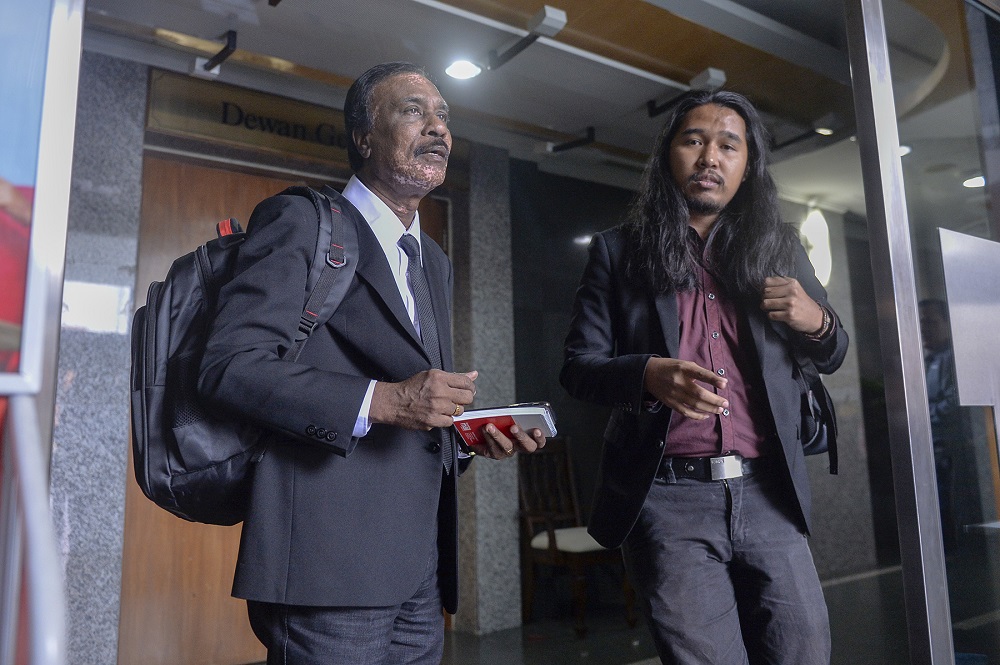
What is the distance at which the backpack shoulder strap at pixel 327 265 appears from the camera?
1.17 metres

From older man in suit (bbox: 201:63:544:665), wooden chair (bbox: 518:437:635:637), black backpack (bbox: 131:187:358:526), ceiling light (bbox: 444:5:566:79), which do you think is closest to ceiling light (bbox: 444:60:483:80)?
ceiling light (bbox: 444:5:566:79)

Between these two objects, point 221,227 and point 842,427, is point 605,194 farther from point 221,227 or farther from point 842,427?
point 221,227

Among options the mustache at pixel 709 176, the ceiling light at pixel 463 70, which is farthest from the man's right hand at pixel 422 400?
the ceiling light at pixel 463 70

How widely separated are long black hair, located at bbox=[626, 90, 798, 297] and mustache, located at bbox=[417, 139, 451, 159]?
18.0 inches

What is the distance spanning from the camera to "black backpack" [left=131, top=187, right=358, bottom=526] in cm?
109

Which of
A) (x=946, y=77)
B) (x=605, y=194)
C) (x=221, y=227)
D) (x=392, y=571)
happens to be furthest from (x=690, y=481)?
(x=605, y=194)

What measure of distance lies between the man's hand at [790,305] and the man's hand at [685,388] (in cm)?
24

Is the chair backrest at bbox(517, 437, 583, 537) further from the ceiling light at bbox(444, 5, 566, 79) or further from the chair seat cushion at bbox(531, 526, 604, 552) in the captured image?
the ceiling light at bbox(444, 5, 566, 79)

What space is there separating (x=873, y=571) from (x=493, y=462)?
3021 millimetres

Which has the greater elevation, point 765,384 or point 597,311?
point 597,311

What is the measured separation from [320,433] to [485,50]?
257 centimetres

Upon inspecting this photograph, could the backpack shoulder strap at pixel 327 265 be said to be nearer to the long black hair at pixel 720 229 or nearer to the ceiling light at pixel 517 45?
the long black hair at pixel 720 229

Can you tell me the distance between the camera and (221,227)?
1271 mm

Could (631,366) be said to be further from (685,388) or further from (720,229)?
(720,229)
